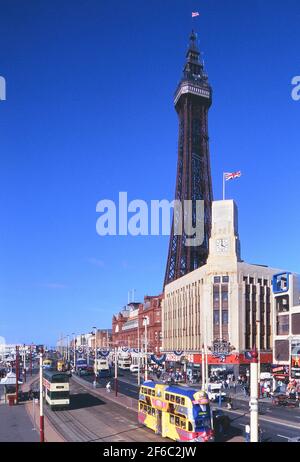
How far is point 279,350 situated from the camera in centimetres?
8875

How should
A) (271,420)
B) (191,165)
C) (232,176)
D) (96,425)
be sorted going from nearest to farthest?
(96,425), (271,420), (232,176), (191,165)

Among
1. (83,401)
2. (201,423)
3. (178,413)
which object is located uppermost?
(178,413)

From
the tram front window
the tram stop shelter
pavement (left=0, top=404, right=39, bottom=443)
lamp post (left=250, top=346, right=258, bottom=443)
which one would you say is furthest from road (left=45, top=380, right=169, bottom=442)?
lamp post (left=250, top=346, right=258, bottom=443)

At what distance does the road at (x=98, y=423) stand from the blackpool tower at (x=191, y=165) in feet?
320

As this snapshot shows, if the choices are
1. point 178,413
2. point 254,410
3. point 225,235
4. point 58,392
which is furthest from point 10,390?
point 254,410

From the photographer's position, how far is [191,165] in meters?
172

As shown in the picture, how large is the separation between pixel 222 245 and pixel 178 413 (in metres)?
68.4

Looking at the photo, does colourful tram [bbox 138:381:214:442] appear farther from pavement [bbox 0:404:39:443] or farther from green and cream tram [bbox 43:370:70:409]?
green and cream tram [bbox 43:370:70:409]

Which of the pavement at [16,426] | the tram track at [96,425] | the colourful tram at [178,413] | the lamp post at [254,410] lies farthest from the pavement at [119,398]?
the lamp post at [254,410]

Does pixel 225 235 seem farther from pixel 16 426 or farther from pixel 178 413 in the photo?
pixel 178 413

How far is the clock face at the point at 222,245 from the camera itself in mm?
102000

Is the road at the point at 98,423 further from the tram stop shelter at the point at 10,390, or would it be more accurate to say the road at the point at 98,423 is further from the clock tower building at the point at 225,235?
the clock tower building at the point at 225,235

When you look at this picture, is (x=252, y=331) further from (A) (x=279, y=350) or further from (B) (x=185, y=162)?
→ (B) (x=185, y=162)
